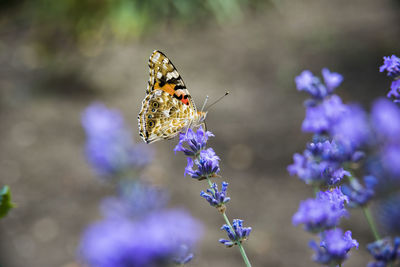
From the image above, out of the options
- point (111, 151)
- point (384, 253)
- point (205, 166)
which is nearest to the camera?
point (384, 253)

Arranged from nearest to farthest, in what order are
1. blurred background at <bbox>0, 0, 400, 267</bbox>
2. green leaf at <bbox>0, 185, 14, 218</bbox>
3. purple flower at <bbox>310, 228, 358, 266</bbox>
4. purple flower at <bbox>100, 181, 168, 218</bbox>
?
purple flower at <bbox>100, 181, 168, 218</bbox> → purple flower at <bbox>310, 228, 358, 266</bbox> → green leaf at <bbox>0, 185, 14, 218</bbox> → blurred background at <bbox>0, 0, 400, 267</bbox>

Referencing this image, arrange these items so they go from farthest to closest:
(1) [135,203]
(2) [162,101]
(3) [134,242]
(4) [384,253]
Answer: (2) [162,101] < (4) [384,253] < (1) [135,203] < (3) [134,242]

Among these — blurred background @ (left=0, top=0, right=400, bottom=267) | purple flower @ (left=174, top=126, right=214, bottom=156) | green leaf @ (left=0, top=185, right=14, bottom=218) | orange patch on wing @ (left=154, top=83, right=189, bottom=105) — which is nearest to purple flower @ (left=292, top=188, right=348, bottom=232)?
purple flower @ (left=174, top=126, right=214, bottom=156)

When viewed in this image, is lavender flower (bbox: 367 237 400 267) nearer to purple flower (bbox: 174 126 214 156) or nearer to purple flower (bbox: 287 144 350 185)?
purple flower (bbox: 287 144 350 185)

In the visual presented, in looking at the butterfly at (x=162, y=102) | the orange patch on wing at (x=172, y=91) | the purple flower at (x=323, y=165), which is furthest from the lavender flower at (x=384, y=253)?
the orange patch on wing at (x=172, y=91)

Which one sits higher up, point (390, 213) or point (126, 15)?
point (126, 15)

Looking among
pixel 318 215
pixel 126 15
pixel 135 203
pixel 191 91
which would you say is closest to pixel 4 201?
pixel 135 203

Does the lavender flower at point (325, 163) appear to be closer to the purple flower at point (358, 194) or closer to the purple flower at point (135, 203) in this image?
the purple flower at point (358, 194)

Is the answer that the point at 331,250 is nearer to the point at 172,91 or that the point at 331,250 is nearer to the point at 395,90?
the point at 395,90
